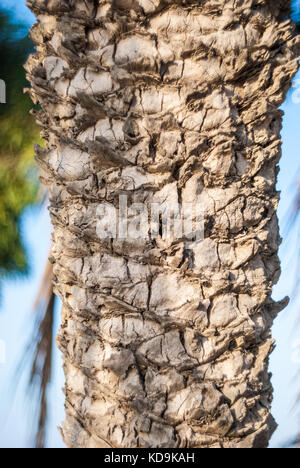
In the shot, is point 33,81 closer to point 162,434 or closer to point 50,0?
point 50,0

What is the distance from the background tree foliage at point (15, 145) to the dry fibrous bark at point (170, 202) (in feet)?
2.39

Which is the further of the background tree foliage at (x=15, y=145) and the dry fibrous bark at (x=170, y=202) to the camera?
the background tree foliage at (x=15, y=145)

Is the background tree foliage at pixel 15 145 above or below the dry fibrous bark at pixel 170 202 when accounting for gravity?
above

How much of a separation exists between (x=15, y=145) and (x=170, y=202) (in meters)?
0.96

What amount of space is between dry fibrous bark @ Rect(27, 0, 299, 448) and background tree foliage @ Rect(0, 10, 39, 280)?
729mm

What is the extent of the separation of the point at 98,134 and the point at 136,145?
0.08 m

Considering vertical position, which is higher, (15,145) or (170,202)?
(15,145)

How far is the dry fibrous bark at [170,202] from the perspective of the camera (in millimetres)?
748

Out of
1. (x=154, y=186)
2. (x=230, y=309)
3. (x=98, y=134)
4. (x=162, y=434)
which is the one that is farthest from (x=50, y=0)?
(x=162, y=434)

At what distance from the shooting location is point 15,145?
1.54 metres

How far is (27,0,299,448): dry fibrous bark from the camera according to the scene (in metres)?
0.75

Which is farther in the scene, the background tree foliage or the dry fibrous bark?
the background tree foliage

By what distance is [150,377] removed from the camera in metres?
A: 0.75

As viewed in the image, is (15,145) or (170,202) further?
(15,145)
